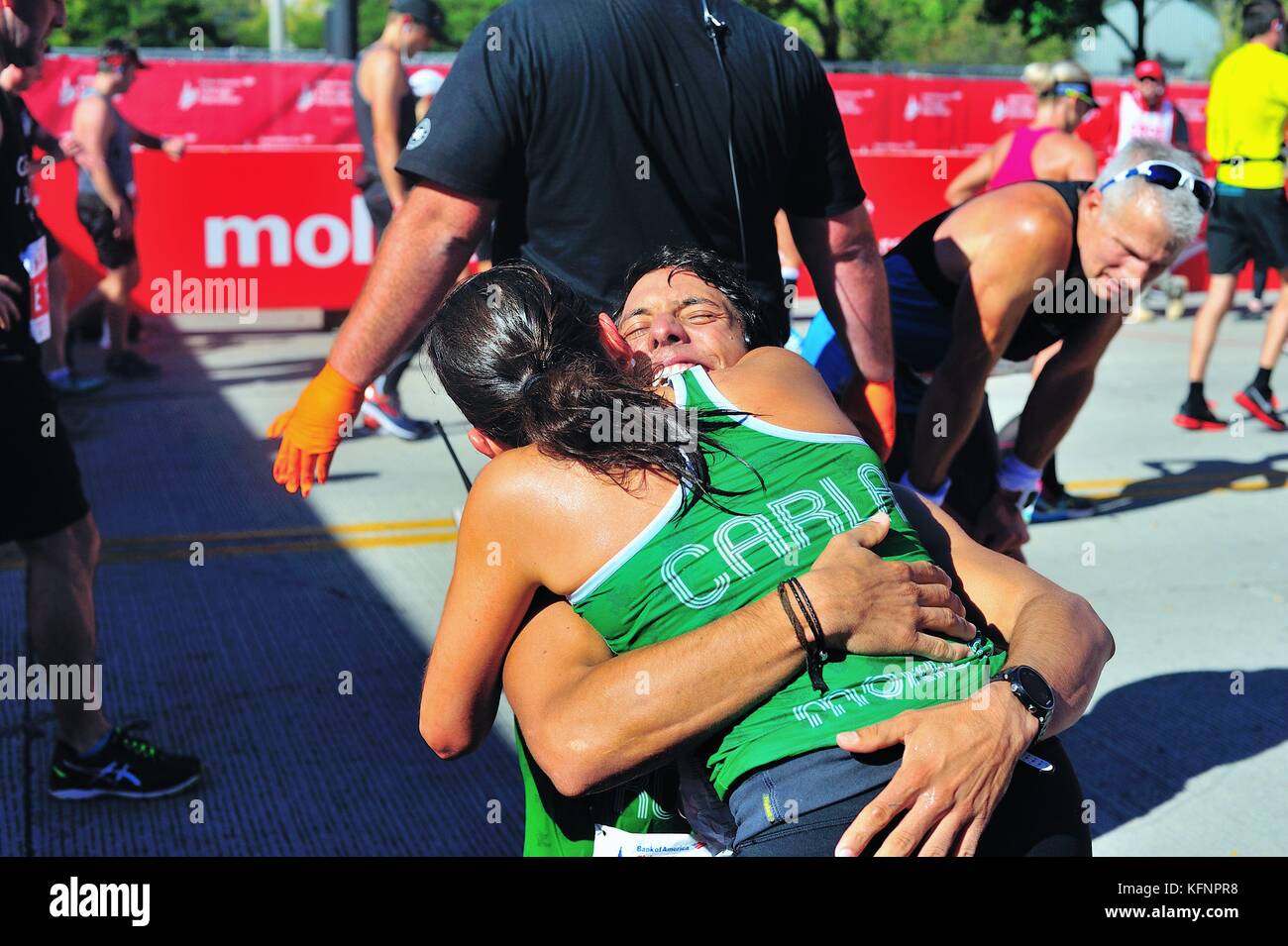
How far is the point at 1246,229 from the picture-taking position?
7.46m

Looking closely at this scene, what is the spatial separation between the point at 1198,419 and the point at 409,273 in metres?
5.93

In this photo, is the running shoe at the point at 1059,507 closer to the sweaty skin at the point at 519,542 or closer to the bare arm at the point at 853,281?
the bare arm at the point at 853,281

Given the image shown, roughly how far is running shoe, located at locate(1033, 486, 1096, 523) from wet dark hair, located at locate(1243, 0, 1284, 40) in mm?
3407

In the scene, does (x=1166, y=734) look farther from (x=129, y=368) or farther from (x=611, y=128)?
(x=129, y=368)

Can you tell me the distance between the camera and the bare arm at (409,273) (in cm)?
255

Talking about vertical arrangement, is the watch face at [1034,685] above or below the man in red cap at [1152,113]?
above

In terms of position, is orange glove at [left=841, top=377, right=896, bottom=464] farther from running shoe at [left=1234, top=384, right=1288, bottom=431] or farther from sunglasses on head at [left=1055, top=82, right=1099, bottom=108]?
running shoe at [left=1234, top=384, right=1288, bottom=431]

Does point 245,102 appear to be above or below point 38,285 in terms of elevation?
below

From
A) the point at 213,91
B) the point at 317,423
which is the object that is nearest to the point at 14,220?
the point at 317,423

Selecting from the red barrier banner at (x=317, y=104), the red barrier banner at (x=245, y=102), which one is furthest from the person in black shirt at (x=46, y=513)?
the red barrier banner at (x=245, y=102)

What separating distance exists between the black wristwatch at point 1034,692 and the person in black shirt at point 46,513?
2.31 meters

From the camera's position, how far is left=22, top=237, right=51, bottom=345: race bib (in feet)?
11.0

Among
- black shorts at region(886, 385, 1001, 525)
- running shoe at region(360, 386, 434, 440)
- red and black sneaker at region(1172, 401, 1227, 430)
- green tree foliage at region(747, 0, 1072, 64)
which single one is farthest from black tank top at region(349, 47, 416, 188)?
green tree foliage at region(747, 0, 1072, 64)

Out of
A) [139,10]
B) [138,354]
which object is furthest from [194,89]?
[139,10]
